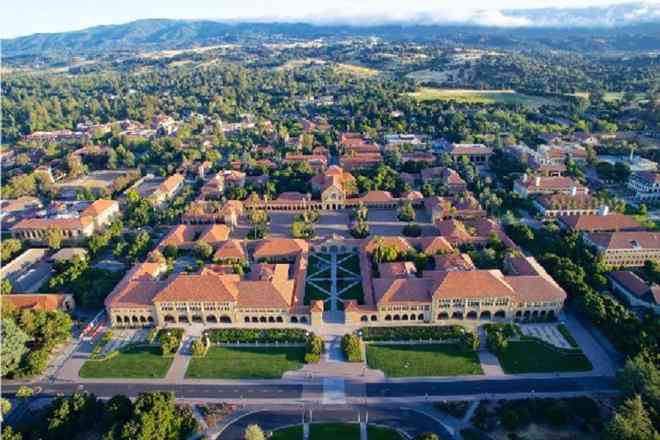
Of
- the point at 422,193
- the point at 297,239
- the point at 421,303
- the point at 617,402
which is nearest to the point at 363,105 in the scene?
the point at 422,193

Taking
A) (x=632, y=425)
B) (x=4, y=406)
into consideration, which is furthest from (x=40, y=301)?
(x=632, y=425)

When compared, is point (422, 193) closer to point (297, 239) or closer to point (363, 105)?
point (297, 239)

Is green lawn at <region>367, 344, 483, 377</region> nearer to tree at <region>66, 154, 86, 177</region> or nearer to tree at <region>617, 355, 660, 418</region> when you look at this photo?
tree at <region>617, 355, 660, 418</region>

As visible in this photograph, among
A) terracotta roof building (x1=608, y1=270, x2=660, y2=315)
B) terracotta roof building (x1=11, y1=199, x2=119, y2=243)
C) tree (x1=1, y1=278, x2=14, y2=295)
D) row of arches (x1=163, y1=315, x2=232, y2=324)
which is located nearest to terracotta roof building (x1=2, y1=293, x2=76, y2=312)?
tree (x1=1, y1=278, x2=14, y2=295)

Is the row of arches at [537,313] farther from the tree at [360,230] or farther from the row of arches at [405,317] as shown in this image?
the tree at [360,230]

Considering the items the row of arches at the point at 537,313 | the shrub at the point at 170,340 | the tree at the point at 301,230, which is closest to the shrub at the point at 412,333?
the row of arches at the point at 537,313
